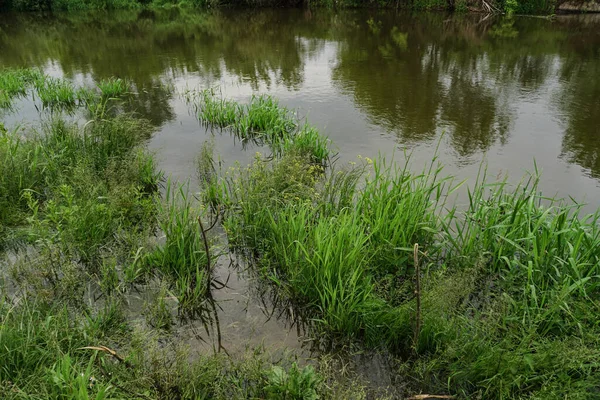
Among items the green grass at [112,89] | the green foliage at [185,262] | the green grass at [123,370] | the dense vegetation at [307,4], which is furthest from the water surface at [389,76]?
the green grass at [123,370]

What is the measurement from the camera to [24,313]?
2.63 m

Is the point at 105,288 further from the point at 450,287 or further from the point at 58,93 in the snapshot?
the point at 58,93

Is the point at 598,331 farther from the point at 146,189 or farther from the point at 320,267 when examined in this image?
the point at 146,189

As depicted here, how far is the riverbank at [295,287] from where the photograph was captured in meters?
2.34

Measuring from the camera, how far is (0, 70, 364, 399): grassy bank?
233cm

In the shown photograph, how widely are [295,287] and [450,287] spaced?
116 cm

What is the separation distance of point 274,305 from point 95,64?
34.9 feet

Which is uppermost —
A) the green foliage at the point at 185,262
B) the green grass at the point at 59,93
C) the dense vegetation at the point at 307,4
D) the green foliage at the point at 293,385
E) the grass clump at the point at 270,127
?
the dense vegetation at the point at 307,4

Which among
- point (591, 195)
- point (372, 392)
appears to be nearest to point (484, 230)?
point (372, 392)

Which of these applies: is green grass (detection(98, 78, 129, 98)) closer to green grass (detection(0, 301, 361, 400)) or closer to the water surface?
the water surface

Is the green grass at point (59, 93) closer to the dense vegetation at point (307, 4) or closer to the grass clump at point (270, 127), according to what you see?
the grass clump at point (270, 127)

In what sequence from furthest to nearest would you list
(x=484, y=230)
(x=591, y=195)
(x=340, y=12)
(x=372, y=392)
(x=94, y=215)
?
(x=340, y=12)
(x=591, y=195)
(x=94, y=215)
(x=484, y=230)
(x=372, y=392)

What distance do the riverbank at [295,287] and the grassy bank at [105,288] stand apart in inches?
0.6

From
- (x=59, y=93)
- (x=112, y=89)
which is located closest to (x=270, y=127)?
(x=112, y=89)
